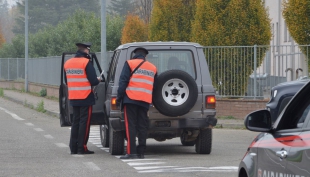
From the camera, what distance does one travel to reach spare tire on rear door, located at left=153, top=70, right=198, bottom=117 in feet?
40.7

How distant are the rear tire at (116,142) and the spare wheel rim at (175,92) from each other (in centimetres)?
103

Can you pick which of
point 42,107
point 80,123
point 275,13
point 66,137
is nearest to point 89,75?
point 80,123

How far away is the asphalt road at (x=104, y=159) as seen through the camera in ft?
35.4

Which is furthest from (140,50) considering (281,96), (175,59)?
(281,96)

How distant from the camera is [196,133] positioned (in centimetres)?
1313

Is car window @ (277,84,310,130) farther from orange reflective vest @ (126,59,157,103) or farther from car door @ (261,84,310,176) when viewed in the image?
orange reflective vest @ (126,59,157,103)

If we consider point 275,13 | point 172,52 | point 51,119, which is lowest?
point 51,119

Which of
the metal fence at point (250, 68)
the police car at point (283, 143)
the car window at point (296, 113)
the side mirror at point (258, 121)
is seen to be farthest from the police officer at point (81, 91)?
the metal fence at point (250, 68)

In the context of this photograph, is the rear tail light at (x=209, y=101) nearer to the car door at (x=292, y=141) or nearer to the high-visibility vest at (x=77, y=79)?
the high-visibility vest at (x=77, y=79)

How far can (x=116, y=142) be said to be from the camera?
13008 mm

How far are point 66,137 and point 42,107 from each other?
1156 cm

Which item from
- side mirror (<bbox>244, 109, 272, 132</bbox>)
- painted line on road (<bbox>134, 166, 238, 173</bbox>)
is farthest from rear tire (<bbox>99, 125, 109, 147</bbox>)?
side mirror (<bbox>244, 109, 272, 132</bbox>)

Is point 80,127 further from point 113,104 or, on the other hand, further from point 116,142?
point 113,104

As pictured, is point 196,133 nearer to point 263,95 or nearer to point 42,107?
point 263,95
